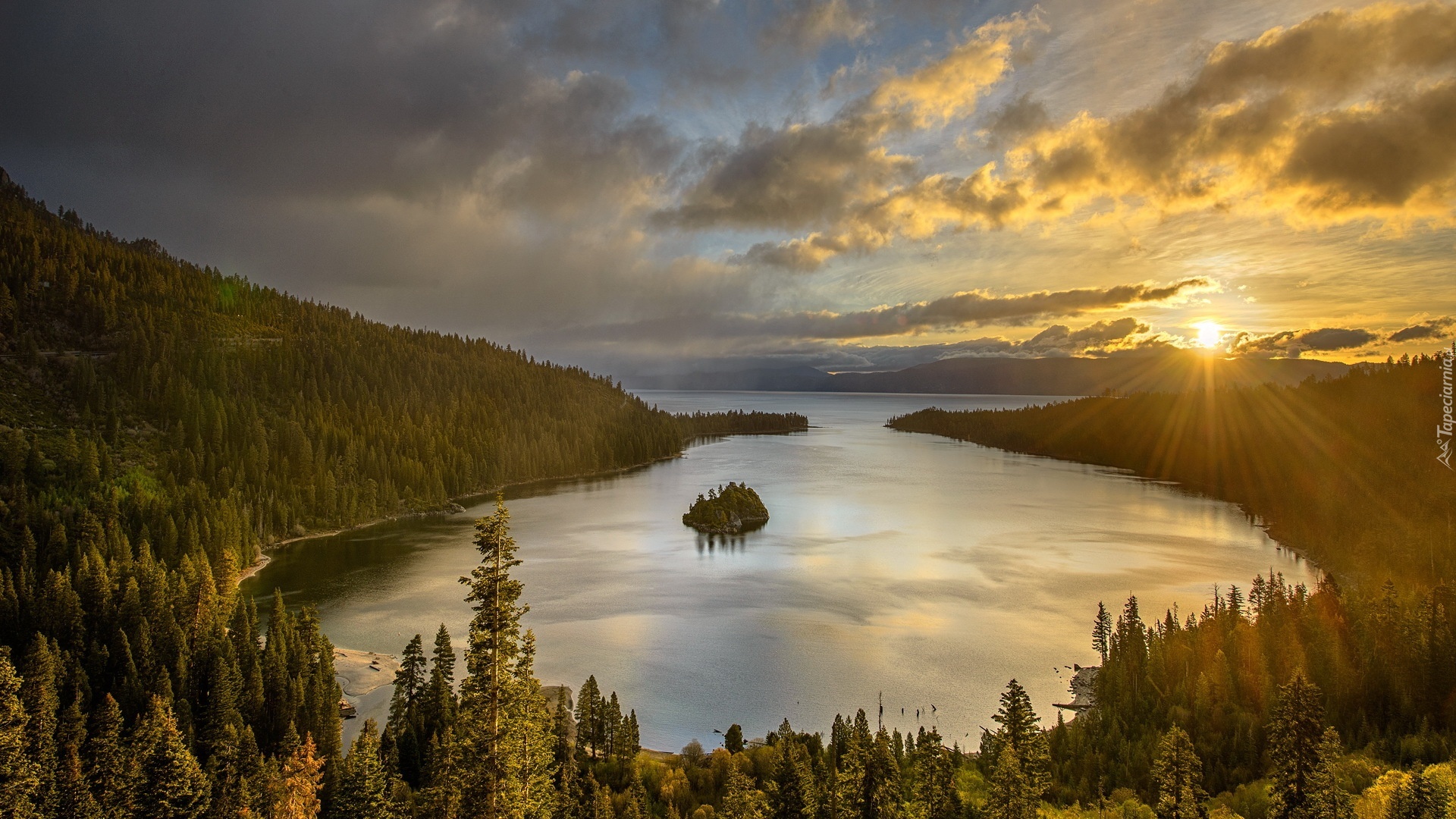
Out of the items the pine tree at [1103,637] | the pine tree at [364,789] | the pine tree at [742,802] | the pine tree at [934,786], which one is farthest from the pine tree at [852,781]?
the pine tree at [1103,637]

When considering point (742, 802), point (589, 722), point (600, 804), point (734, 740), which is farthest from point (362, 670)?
point (742, 802)

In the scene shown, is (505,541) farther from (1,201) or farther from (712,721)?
(1,201)

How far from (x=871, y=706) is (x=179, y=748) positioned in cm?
3641

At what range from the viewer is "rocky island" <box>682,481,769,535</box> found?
107m

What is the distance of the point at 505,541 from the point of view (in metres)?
17.8

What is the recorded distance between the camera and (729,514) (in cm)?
10825

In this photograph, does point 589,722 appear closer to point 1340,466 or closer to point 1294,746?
point 1294,746

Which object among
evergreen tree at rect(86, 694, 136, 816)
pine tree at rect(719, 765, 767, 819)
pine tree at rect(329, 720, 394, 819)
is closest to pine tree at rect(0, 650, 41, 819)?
evergreen tree at rect(86, 694, 136, 816)

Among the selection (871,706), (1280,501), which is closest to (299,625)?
(871,706)

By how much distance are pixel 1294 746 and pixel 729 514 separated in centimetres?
8234

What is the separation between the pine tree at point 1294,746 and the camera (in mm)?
27609

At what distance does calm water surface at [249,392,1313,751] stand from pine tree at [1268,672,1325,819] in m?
16.6

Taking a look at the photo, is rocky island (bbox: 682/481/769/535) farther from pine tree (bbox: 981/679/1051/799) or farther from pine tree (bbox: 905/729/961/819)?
pine tree (bbox: 981/679/1051/799)

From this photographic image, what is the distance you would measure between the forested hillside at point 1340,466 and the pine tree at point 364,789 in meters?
80.5
